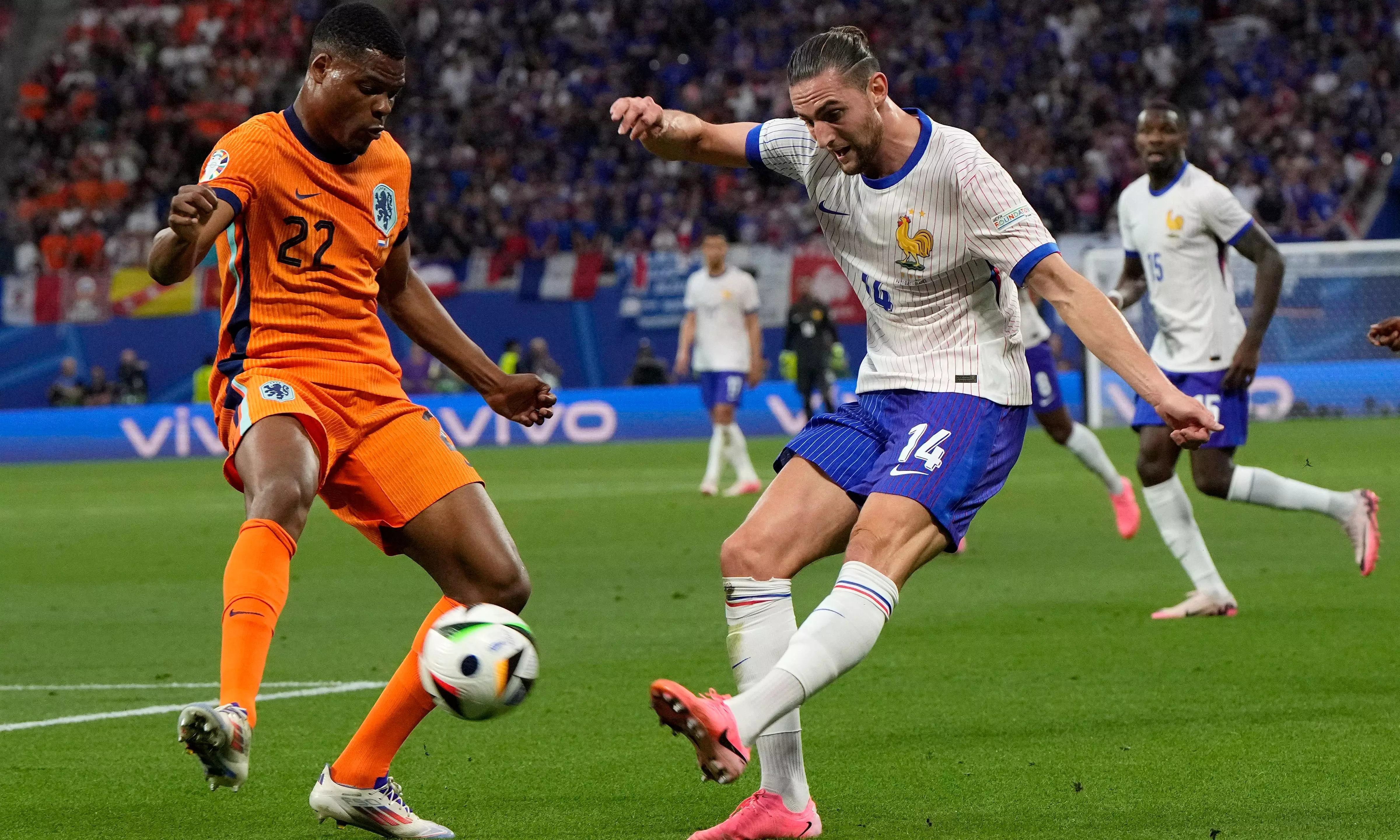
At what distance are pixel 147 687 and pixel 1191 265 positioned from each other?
207 inches

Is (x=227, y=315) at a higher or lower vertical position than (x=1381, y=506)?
higher

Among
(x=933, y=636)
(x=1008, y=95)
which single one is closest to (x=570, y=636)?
(x=933, y=636)

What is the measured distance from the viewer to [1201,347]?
8.68 meters

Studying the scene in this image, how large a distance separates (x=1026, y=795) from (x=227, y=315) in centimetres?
254

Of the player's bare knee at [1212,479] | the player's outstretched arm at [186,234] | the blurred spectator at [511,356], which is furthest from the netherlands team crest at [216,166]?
the blurred spectator at [511,356]

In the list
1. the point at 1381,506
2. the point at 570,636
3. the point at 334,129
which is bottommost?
the point at 1381,506

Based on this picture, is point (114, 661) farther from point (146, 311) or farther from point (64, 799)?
point (146, 311)

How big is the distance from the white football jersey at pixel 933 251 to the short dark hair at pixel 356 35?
1.01 metres

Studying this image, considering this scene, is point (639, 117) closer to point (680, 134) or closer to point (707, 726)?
point (680, 134)

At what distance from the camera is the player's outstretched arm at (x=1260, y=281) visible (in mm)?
8391

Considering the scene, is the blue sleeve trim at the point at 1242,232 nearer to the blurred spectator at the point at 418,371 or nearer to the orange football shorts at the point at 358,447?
the orange football shorts at the point at 358,447

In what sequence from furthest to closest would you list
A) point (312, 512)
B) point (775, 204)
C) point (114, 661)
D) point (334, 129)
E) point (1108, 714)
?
point (775, 204) → point (312, 512) → point (114, 661) → point (1108, 714) → point (334, 129)

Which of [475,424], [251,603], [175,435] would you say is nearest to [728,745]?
[251,603]

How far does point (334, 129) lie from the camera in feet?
15.8
